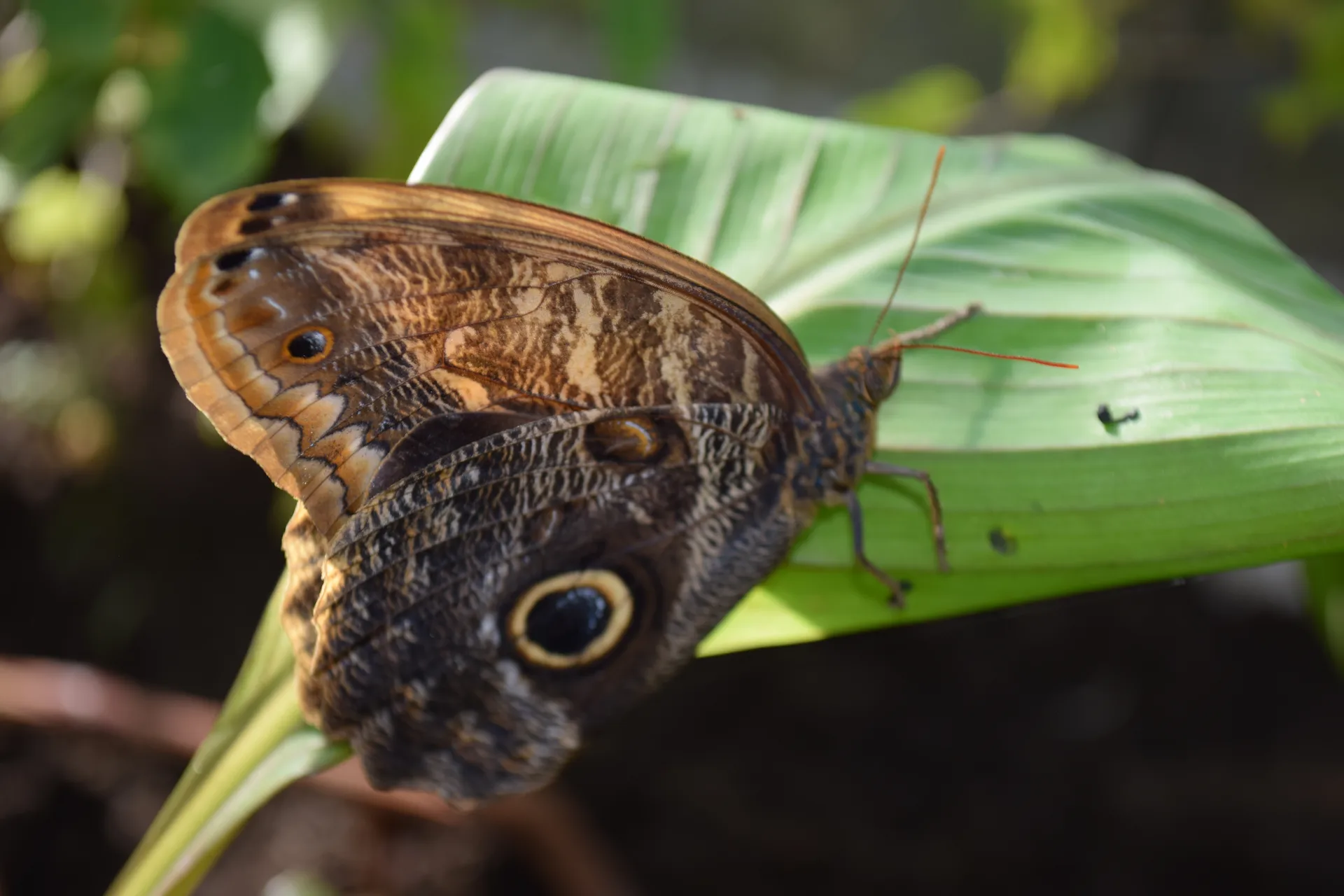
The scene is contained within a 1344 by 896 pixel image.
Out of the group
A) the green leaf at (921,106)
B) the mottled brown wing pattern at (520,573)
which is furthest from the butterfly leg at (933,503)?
the green leaf at (921,106)

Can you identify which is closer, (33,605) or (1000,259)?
(1000,259)

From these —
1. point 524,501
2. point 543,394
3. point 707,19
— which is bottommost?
point 707,19

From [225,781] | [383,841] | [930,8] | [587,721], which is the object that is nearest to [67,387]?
[383,841]

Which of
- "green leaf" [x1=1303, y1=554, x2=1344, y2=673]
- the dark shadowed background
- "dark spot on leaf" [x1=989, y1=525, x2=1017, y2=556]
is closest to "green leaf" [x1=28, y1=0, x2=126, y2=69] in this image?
the dark shadowed background

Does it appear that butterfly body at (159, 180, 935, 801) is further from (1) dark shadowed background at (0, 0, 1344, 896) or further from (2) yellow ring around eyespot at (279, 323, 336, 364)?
(1) dark shadowed background at (0, 0, 1344, 896)

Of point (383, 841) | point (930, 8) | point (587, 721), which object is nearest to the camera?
point (587, 721)

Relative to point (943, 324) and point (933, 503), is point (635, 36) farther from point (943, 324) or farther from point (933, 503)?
point (933, 503)

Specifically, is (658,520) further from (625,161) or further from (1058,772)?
(1058,772)

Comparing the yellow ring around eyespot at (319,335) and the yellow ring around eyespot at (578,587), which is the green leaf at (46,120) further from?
the yellow ring around eyespot at (578,587)
